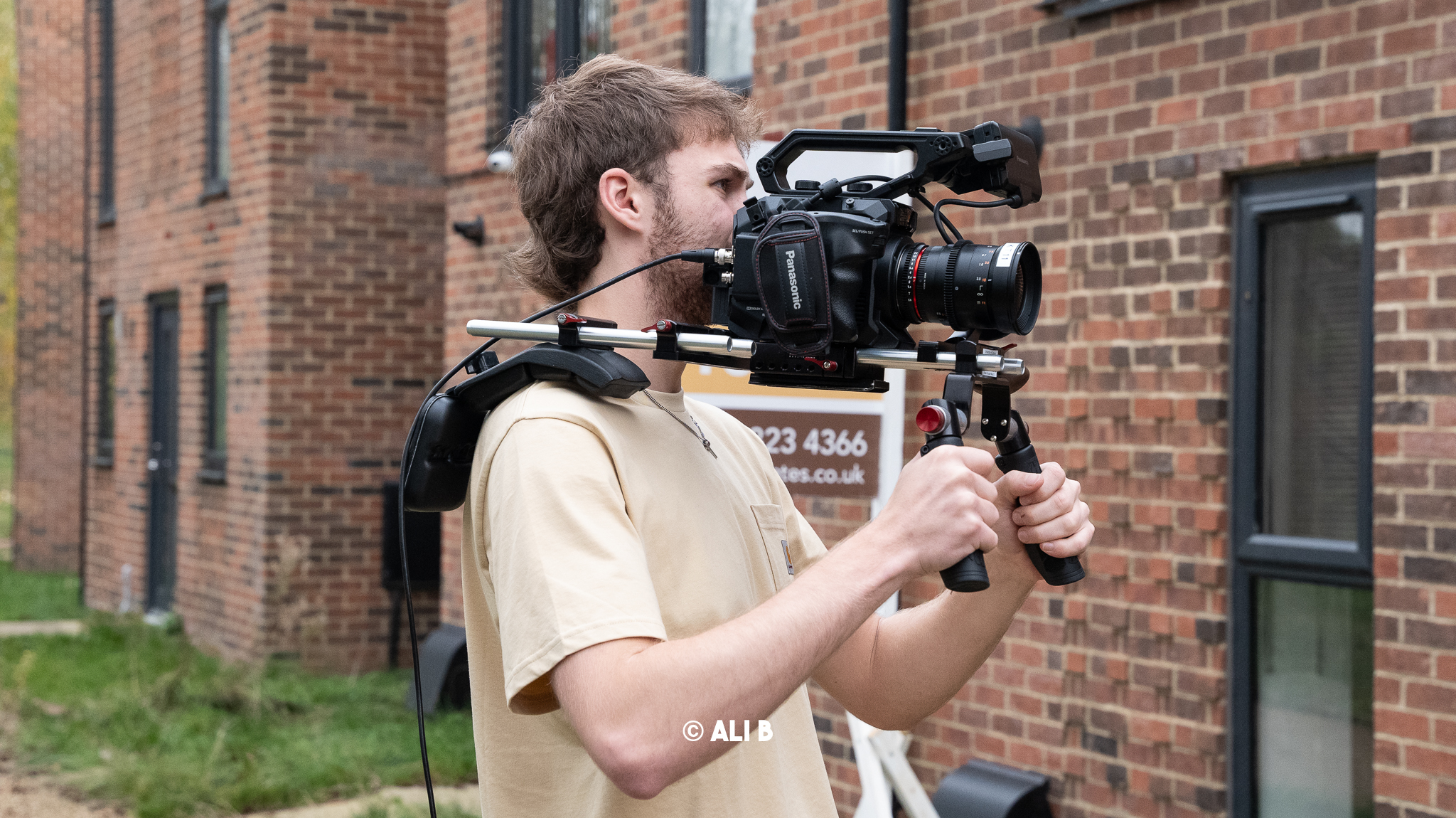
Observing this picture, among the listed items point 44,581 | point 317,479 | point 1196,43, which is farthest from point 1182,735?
point 44,581

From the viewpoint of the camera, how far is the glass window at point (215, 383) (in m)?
9.84

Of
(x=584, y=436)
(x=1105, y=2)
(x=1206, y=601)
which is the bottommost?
(x=1206, y=601)

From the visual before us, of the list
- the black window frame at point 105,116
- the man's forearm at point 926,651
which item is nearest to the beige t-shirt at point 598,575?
the man's forearm at point 926,651

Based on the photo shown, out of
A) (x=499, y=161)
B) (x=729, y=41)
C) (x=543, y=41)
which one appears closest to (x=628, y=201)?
(x=729, y=41)

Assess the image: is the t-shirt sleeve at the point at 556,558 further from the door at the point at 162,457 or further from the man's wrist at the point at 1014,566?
the door at the point at 162,457

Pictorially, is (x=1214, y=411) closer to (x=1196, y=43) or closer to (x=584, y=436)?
(x=1196, y=43)

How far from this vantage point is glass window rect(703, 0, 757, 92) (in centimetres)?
584

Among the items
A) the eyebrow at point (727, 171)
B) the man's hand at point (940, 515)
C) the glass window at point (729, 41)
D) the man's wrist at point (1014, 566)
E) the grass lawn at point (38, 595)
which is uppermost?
the glass window at point (729, 41)

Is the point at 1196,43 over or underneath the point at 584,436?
over

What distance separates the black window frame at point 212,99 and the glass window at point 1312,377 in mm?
8214

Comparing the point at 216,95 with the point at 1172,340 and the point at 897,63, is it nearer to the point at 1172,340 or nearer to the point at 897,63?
the point at 897,63

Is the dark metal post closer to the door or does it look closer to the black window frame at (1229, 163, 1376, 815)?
the black window frame at (1229, 163, 1376, 815)

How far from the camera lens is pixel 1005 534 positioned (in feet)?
5.97

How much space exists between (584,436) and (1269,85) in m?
2.83
